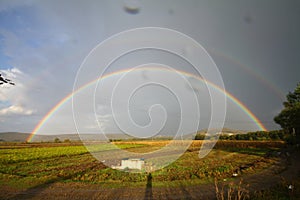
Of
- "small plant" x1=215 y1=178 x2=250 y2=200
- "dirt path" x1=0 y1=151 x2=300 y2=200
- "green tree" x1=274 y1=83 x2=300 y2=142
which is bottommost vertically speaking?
"dirt path" x1=0 y1=151 x2=300 y2=200

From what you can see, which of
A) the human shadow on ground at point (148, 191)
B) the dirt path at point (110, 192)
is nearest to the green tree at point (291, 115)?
the dirt path at point (110, 192)

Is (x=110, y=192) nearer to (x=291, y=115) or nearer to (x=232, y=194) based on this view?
(x=232, y=194)

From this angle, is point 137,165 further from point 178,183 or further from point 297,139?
point 297,139

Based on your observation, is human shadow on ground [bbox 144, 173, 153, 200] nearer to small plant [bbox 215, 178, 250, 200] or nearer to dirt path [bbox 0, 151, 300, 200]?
dirt path [bbox 0, 151, 300, 200]

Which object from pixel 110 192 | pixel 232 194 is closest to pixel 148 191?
pixel 110 192

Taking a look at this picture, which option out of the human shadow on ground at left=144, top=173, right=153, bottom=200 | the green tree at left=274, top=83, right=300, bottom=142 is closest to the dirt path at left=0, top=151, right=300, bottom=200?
the human shadow on ground at left=144, top=173, right=153, bottom=200

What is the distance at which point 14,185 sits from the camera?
1212 cm

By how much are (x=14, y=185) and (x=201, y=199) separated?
9943 mm

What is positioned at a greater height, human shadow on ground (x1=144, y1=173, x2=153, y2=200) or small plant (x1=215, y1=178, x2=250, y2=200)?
small plant (x1=215, y1=178, x2=250, y2=200)

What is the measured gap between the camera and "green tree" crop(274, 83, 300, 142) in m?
31.2

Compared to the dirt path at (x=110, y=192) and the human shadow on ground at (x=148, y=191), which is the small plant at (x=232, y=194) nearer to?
the dirt path at (x=110, y=192)

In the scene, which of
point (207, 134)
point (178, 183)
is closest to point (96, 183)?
point (178, 183)

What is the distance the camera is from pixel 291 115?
32.6m

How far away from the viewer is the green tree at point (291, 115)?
103 ft
